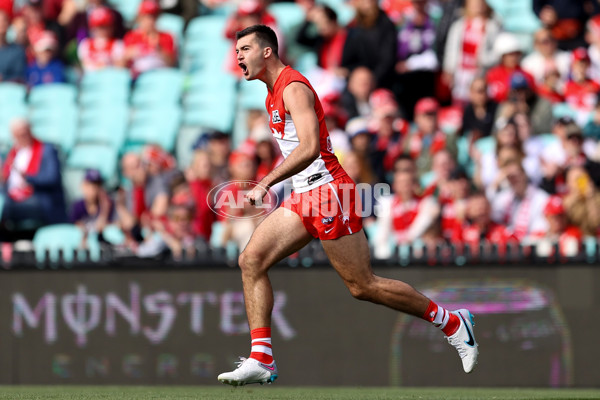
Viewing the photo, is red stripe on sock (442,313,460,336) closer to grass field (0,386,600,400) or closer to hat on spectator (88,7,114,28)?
grass field (0,386,600,400)

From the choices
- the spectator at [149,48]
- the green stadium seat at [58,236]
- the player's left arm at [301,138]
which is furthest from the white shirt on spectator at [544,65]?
the player's left arm at [301,138]

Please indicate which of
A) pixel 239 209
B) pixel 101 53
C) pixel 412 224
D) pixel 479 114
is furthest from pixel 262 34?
pixel 101 53

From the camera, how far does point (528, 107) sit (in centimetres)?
1336

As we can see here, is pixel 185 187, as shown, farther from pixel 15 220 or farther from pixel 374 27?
pixel 374 27

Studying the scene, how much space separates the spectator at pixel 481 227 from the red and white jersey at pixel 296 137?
4130 mm

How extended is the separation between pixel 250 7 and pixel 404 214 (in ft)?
16.0

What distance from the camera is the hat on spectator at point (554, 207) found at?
11391 millimetres

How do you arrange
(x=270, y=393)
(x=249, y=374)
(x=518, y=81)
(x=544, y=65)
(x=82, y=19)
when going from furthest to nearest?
(x=82, y=19) < (x=544, y=65) < (x=518, y=81) < (x=270, y=393) < (x=249, y=374)

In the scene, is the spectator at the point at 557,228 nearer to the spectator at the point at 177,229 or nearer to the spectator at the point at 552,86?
the spectator at the point at 552,86

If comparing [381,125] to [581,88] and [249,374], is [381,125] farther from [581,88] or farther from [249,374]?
[249,374]

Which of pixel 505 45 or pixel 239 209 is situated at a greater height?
pixel 505 45

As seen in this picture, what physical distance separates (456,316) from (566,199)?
12.9ft

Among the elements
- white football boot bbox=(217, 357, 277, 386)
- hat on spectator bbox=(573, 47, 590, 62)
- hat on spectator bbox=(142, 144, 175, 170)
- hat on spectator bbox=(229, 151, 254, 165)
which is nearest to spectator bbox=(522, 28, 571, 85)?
hat on spectator bbox=(573, 47, 590, 62)

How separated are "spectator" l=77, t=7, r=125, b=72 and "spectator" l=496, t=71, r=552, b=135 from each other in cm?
569
